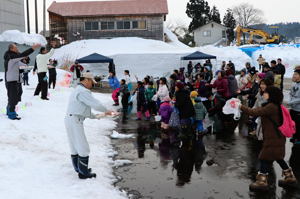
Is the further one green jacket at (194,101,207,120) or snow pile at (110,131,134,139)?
snow pile at (110,131,134,139)

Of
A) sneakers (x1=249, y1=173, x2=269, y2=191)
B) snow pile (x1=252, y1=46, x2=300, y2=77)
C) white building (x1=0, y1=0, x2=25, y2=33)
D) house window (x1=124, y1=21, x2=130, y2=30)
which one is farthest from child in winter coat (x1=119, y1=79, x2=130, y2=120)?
house window (x1=124, y1=21, x2=130, y2=30)

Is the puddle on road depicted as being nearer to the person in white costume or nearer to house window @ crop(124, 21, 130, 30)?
the person in white costume

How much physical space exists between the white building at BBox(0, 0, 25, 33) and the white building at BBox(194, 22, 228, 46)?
40.8 meters

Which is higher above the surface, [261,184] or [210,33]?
[210,33]

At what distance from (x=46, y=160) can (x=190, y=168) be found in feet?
9.42

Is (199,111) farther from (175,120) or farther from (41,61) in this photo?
(41,61)

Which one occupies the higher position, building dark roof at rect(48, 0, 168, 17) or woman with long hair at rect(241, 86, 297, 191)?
building dark roof at rect(48, 0, 168, 17)

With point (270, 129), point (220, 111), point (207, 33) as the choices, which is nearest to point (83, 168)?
point (270, 129)

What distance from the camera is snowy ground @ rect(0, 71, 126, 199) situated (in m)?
5.52

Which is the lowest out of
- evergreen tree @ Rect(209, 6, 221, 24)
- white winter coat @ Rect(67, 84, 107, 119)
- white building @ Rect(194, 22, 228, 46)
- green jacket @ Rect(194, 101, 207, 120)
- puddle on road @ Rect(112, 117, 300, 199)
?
puddle on road @ Rect(112, 117, 300, 199)

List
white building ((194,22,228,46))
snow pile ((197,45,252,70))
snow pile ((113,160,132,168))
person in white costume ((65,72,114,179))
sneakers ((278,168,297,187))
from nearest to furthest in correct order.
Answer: person in white costume ((65,72,114,179))
sneakers ((278,168,297,187))
snow pile ((113,160,132,168))
snow pile ((197,45,252,70))
white building ((194,22,228,46))

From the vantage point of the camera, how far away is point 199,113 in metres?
9.68

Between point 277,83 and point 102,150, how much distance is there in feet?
25.2

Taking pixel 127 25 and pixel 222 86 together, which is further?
pixel 127 25
